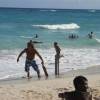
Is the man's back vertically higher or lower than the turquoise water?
lower

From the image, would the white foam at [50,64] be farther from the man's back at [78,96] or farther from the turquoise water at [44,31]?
the man's back at [78,96]

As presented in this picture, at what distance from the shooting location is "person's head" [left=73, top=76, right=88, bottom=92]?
180 inches

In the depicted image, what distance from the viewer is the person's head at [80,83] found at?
456 cm

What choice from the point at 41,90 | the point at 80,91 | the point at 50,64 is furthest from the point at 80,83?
the point at 50,64

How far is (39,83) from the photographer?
38.6ft

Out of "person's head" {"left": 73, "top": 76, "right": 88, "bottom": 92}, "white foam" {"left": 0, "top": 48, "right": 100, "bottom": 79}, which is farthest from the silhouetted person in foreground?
"white foam" {"left": 0, "top": 48, "right": 100, "bottom": 79}

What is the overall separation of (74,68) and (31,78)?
3029 millimetres

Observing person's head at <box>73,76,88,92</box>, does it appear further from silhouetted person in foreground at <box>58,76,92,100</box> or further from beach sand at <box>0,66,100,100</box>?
beach sand at <box>0,66,100,100</box>

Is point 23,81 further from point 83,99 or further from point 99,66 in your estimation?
point 83,99

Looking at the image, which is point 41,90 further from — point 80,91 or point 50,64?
point 50,64

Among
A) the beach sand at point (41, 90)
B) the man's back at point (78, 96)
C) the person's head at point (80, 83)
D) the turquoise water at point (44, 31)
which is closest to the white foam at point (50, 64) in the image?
the beach sand at point (41, 90)

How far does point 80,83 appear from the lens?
4.57 meters

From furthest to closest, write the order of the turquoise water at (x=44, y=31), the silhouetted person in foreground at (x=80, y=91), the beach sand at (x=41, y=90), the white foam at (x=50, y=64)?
1. the turquoise water at (x=44, y=31)
2. the white foam at (x=50, y=64)
3. the beach sand at (x=41, y=90)
4. the silhouetted person in foreground at (x=80, y=91)

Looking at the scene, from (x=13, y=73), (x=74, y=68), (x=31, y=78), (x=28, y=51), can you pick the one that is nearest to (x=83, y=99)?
(x=28, y=51)
